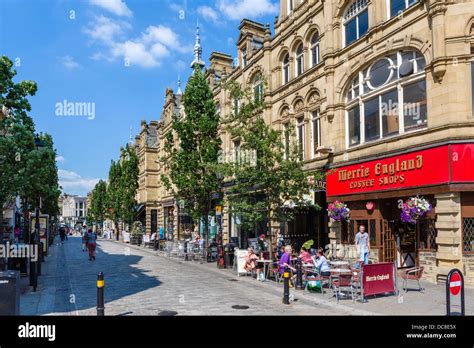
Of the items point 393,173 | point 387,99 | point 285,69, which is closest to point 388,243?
point 393,173

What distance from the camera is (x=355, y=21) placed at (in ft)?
57.3

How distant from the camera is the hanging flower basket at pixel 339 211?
1695 centimetres

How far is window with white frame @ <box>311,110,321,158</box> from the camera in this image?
1978 cm

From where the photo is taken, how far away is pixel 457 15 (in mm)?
12672

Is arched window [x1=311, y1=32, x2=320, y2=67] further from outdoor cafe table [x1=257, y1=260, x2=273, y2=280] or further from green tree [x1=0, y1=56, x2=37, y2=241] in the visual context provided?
green tree [x1=0, y1=56, x2=37, y2=241]

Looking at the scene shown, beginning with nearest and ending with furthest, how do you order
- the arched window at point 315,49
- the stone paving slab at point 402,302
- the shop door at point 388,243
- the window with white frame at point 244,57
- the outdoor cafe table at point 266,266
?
the stone paving slab at point 402,302 < the outdoor cafe table at point 266,266 < the shop door at point 388,243 < the arched window at point 315,49 < the window with white frame at point 244,57

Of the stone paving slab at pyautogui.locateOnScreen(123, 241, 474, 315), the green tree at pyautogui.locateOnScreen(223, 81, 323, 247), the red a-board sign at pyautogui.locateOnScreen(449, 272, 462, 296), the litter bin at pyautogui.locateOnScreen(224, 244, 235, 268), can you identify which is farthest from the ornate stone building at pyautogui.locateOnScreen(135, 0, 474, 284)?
the red a-board sign at pyautogui.locateOnScreen(449, 272, 462, 296)

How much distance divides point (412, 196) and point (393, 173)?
117cm

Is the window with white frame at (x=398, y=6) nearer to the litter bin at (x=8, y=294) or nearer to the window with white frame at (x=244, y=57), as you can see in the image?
the window with white frame at (x=244, y=57)

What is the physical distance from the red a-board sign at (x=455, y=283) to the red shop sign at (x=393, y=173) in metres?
5.95

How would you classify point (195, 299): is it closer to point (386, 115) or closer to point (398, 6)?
point (386, 115)

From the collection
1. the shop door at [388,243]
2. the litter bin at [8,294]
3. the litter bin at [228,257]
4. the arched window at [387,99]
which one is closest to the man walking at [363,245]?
the shop door at [388,243]
